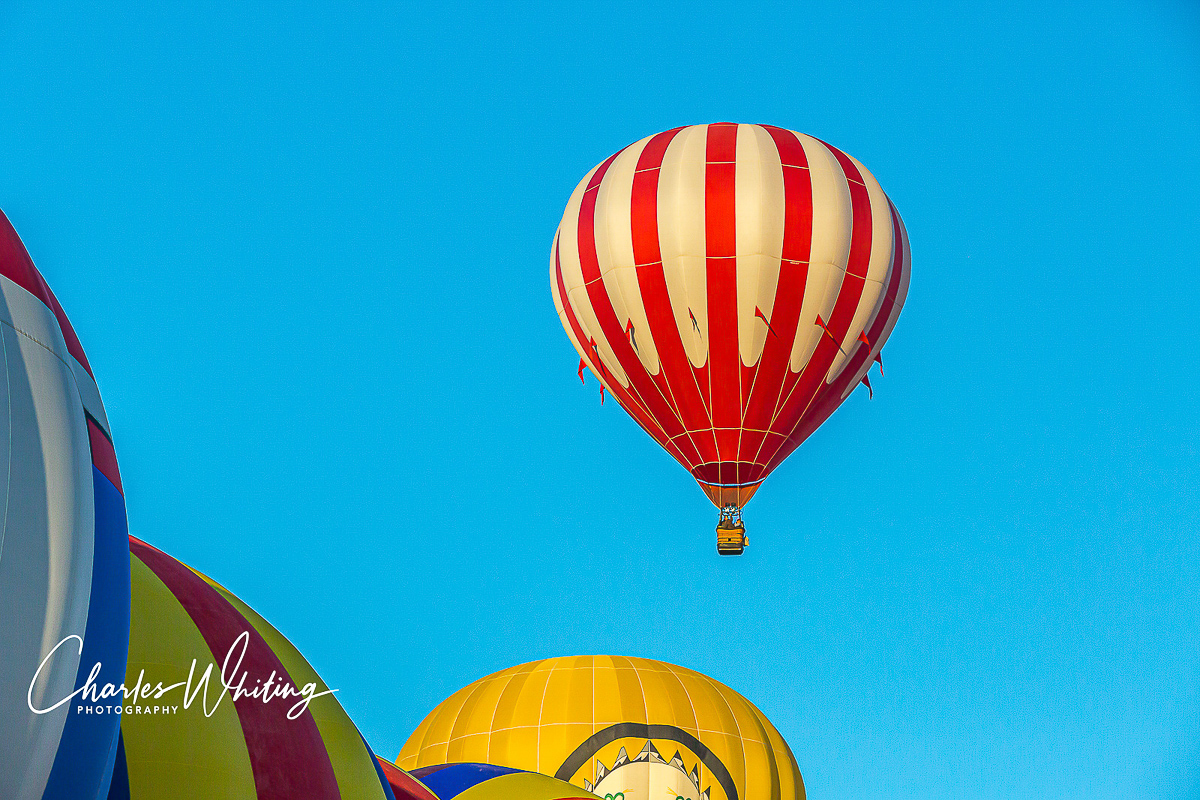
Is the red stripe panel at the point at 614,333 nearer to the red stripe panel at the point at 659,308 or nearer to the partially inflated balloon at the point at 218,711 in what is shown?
the red stripe panel at the point at 659,308

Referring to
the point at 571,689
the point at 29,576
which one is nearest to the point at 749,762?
the point at 571,689

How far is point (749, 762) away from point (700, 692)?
0.84m

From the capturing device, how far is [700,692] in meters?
13.7

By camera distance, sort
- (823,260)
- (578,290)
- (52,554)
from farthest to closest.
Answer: (578,290)
(823,260)
(52,554)

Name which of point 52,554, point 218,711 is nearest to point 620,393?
point 218,711

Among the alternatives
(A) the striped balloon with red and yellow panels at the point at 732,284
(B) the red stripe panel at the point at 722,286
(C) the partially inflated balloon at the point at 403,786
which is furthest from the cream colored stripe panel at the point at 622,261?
(C) the partially inflated balloon at the point at 403,786

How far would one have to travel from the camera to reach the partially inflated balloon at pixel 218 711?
392 centimetres

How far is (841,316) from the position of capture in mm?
15680

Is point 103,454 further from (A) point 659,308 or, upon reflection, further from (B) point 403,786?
(A) point 659,308

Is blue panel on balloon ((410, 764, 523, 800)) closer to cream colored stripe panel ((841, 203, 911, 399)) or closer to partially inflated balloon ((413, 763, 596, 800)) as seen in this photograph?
partially inflated balloon ((413, 763, 596, 800))

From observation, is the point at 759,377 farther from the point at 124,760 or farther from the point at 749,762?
the point at 124,760

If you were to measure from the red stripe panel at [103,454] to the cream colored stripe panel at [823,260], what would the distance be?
12816 mm

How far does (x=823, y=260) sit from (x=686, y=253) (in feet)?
5.13

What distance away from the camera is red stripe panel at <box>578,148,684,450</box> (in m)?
15.9
